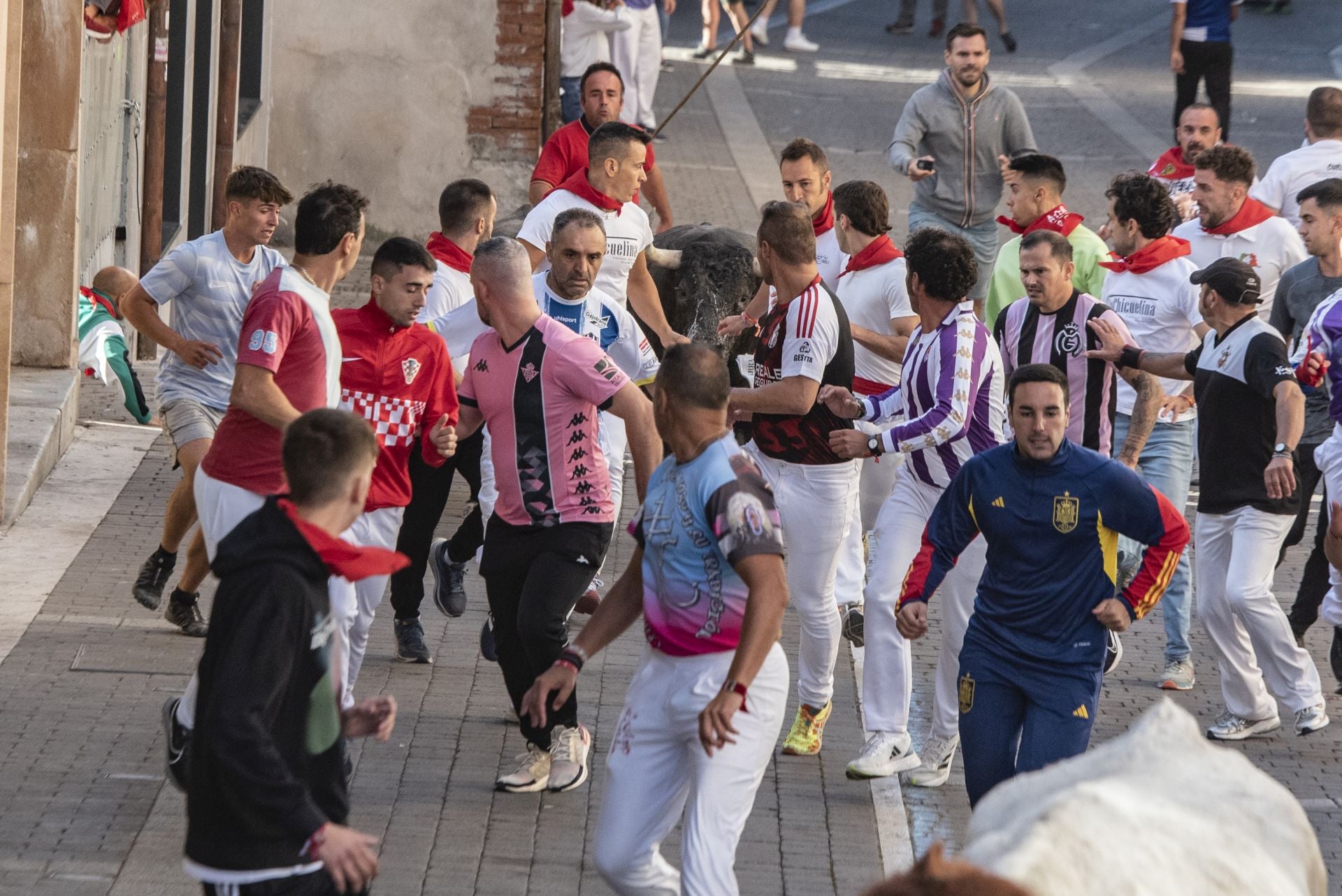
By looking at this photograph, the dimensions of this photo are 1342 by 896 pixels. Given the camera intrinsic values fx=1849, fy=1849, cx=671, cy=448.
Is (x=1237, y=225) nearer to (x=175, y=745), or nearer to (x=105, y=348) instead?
(x=175, y=745)

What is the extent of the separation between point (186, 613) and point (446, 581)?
1.19 metres

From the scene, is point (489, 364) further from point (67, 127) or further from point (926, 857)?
point (67, 127)

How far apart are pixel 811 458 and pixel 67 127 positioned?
5879mm

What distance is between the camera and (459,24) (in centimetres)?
1739

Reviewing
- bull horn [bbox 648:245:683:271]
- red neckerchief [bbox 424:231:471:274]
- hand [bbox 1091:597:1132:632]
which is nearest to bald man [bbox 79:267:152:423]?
red neckerchief [bbox 424:231:471:274]

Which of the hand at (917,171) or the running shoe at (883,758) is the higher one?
the hand at (917,171)

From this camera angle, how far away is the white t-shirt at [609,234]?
9.60 meters

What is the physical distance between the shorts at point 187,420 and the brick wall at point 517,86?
30.7ft

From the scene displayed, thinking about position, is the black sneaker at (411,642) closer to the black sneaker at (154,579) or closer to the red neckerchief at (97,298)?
the black sneaker at (154,579)

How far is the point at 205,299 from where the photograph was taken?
28.0 feet

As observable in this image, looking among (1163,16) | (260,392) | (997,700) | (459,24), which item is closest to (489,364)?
(260,392)

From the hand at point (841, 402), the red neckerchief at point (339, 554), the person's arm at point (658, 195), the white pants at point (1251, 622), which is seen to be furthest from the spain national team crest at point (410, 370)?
the person's arm at point (658, 195)

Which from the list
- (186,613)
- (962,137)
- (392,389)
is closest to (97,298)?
(186,613)

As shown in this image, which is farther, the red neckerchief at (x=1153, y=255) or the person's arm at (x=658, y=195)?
the person's arm at (x=658, y=195)
